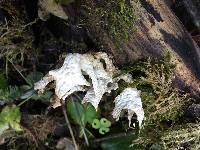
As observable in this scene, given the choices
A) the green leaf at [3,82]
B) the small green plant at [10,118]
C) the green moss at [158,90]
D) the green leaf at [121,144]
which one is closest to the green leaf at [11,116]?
the small green plant at [10,118]

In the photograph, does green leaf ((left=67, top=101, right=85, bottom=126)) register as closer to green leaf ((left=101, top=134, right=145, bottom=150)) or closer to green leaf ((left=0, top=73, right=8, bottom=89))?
green leaf ((left=101, top=134, right=145, bottom=150))

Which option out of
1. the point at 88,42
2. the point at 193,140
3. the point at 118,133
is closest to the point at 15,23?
the point at 88,42

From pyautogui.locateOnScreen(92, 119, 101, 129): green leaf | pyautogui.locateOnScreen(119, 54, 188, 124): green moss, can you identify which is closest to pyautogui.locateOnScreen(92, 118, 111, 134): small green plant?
pyautogui.locateOnScreen(92, 119, 101, 129): green leaf

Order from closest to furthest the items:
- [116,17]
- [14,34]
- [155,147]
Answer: [116,17] < [155,147] < [14,34]

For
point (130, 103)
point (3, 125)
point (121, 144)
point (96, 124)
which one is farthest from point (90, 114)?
point (3, 125)

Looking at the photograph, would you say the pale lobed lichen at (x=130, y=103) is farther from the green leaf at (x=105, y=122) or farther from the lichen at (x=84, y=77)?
the green leaf at (x=105, y=122)

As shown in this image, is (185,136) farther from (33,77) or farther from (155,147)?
(33,77)

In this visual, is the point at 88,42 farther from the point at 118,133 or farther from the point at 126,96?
the point at 118,133
